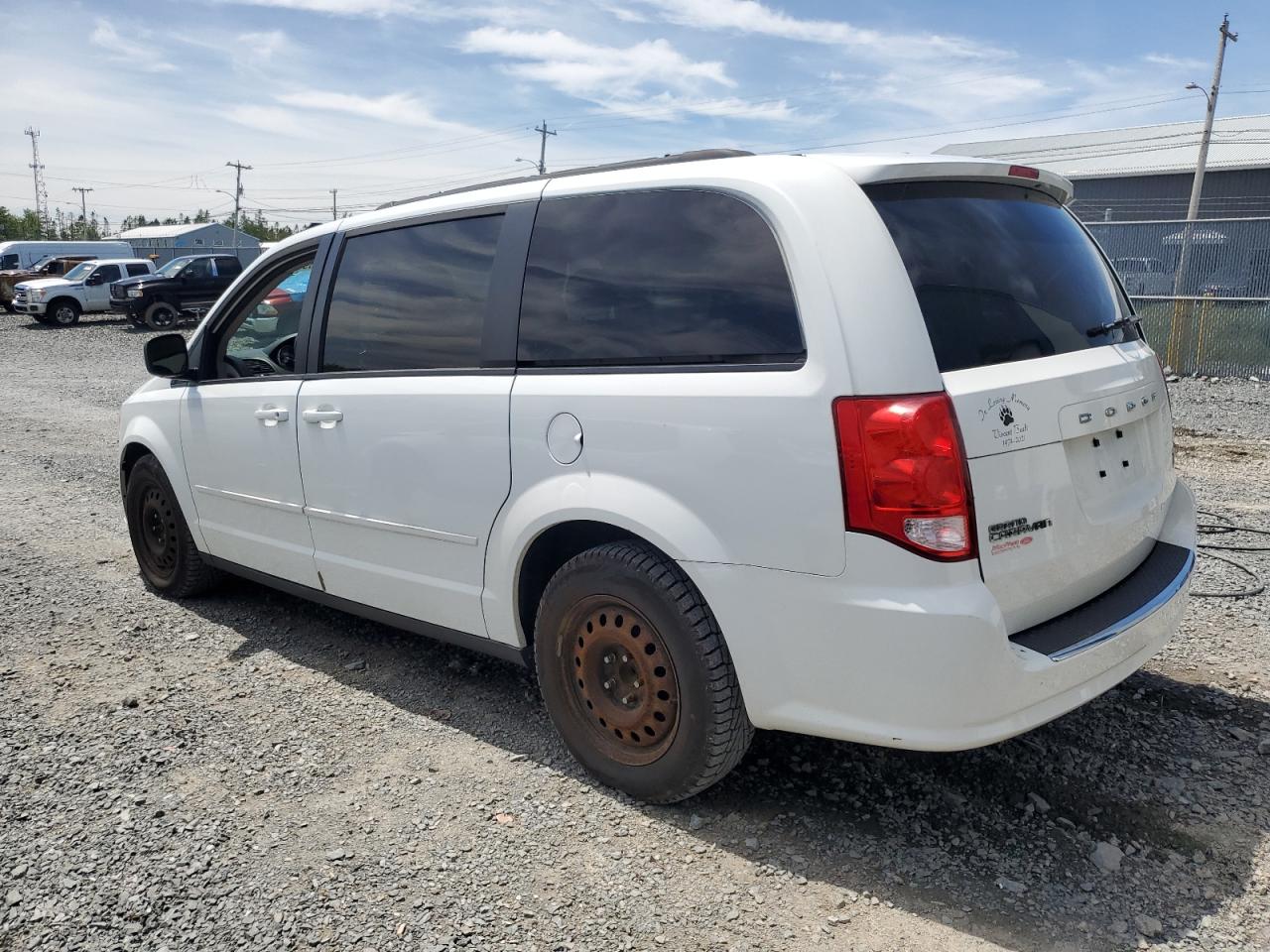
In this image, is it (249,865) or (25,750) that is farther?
(25,750)

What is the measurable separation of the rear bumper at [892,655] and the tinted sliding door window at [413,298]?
1.30m

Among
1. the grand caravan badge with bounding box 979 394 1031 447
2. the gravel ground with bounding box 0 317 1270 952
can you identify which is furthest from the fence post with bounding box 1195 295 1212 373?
the grand caravan badge with bounding box 979 394 1031 447

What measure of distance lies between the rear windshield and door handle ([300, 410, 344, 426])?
2.12 metres

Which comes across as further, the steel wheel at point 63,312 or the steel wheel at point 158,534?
the steel wheel at point 63,312

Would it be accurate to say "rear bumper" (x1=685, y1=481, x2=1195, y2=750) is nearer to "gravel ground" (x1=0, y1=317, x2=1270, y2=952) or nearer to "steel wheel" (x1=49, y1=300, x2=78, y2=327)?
"gravel ground" (x1=0, y1=317, x2=1270, y2=952)

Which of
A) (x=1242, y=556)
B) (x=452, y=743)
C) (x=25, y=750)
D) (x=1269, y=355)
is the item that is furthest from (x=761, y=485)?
(x=1269, y=355)

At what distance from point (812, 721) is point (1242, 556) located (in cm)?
392

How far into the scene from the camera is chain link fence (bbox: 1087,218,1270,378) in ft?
45.0

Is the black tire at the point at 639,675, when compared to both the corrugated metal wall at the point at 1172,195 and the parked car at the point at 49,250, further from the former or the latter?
the parked car at the point at 49,250

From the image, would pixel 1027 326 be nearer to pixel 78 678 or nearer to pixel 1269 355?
pixel 78 678

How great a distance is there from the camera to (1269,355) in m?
13.6

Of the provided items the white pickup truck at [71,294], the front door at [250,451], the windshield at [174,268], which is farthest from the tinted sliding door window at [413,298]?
the white pickup truck at [71,294]

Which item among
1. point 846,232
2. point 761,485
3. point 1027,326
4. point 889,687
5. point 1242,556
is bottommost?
point 1242,556

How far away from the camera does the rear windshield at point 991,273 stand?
263 cm
